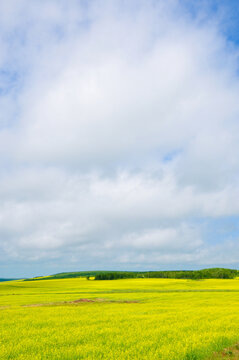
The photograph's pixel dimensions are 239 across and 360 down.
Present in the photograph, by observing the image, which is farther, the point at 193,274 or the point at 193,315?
the point at 193,274

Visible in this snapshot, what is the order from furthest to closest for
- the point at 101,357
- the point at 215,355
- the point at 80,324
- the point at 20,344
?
the point at 80,324 → the point at 20,344 → the point at 215,355 → the point at 101,357

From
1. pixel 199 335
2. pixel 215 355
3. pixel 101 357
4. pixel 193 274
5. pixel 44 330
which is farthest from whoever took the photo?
pixel 193 274

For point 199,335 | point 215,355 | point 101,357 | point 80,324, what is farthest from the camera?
point 80,324

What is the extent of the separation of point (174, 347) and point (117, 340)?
12.3 feet

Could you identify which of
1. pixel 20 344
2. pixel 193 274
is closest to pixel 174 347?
pixel 20 344

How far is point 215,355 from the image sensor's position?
1477 centimetres

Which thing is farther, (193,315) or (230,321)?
(193,315)

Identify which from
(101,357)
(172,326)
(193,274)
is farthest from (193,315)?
(193,274)

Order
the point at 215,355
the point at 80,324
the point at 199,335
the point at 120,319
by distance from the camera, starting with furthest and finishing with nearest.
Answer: the point at 120,319 < the point at 80,324 < the point at 199,335 < the point at 215,355

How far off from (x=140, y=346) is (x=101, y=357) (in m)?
2.79

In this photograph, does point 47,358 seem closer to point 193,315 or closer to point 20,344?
point 20,344

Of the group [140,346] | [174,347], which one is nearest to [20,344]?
[140,346]

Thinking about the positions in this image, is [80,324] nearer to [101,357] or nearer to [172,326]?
[172,326]

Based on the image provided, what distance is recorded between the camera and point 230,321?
23703 millimetres
